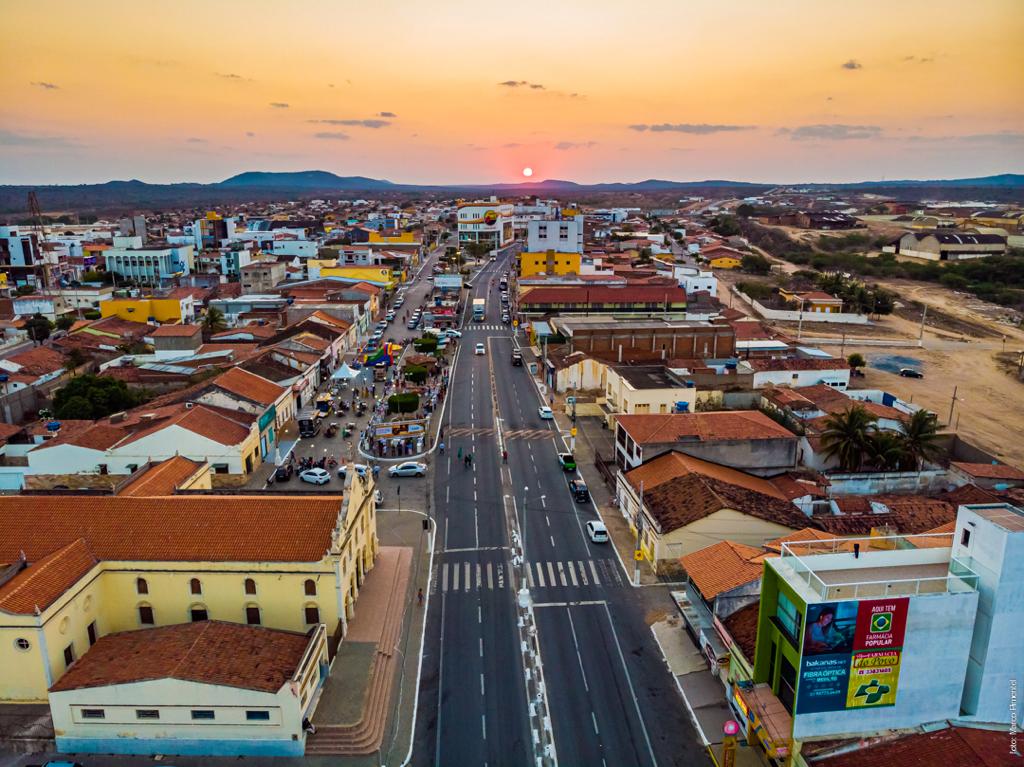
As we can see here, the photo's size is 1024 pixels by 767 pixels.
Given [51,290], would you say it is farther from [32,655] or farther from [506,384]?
[32,655]

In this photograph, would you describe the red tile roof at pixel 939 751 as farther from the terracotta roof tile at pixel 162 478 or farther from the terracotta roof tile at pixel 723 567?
the terracotta roof tile at pixel 162 478

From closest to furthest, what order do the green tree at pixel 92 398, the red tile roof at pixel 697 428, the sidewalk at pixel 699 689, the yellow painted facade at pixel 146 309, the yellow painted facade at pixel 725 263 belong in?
1. the sidewalk at pixel 699 689
2. the red tile roof at pixel 697 428
3. the green tree at pixel 92 398
4. the yellow painted facade at pixel 146 309
5. the yellow painted facade at pixel 725 263

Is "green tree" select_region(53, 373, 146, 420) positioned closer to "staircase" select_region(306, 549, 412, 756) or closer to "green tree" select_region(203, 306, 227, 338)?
"green tree" select_region(203, 306, 227, 338)

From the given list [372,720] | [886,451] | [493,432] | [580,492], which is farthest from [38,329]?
[886,451]

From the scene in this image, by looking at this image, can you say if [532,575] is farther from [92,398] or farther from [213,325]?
[213,325]

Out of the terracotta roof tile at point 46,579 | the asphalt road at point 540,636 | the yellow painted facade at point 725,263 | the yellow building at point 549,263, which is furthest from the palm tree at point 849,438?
the yellow painted facade at point 725,263

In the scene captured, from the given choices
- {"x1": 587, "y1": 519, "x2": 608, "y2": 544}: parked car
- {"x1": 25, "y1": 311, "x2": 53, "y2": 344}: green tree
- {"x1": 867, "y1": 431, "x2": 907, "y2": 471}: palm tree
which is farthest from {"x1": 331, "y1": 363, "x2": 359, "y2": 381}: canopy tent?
{"x1": 25, "y1": 311, "x2": 53, "y2": 344}: green tree

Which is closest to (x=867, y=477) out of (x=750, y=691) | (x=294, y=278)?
(x=750, y=691)
